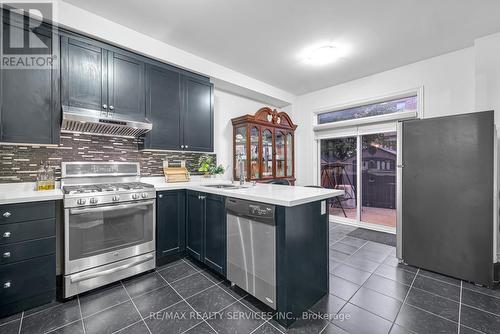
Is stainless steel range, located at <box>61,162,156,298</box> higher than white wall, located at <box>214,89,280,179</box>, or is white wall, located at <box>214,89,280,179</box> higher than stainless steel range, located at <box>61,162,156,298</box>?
white wall, located at <box>214,89,280,179</box>

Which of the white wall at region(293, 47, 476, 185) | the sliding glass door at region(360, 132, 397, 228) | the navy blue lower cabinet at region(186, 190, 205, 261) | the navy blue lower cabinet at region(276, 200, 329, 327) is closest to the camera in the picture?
the navy blue lower cabinet at region(276, 200, 329, 327)

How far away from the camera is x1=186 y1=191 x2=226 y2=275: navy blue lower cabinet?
2146 millimetres

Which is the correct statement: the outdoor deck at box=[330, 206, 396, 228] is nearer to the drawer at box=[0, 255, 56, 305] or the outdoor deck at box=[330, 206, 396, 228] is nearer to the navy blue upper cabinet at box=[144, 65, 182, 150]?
the navy blue upper cabinet at box=[144, 65, 182, 150]

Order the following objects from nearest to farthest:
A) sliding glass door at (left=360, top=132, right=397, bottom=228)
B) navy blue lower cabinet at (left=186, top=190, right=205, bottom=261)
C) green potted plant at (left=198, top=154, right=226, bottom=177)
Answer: navy blue lower cabinet at (left=186, top=190, right=205, bottom=261)
green potted plant at (left=198, top=154, right=226, bottom=177)
sliding glass door at (left=360, top=132, right=397, bottom=228)

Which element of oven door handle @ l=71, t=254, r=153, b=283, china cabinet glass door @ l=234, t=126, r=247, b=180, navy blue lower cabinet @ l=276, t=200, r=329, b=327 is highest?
china cabinet glass door @ l=234, t=126, r=247, b=180

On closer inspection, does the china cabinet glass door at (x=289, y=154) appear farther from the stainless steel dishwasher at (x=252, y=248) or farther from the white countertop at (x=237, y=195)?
the stainless steel dishwasher at (x=252, y=248)

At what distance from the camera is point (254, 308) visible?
1.79 metres

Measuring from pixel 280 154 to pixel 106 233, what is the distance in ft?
10.3

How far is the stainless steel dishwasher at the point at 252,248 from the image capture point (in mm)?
1650

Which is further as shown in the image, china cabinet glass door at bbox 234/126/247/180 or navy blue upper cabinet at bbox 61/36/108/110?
china cabinet glass door at bbox 234/126/247/180

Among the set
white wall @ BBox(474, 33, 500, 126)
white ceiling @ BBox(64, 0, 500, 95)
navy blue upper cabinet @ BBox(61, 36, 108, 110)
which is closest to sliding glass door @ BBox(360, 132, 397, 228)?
white wall @ BBox(474, 33, 500, 126)

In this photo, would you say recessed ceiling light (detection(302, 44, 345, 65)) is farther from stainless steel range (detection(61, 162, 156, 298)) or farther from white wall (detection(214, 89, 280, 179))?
stainless steel range (detection(61, 162, 156, 298))

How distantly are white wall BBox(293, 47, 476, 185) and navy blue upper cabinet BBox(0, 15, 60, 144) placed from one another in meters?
4.17

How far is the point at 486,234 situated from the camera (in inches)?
81.8
